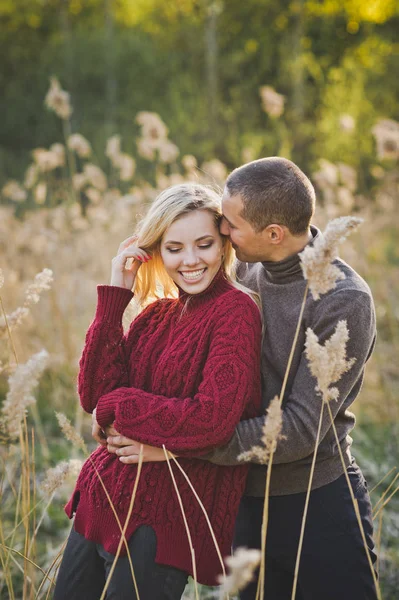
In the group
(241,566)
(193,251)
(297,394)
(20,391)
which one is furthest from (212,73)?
(241,566)

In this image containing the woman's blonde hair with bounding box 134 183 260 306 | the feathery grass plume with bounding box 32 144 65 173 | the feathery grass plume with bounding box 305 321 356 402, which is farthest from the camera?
the feathery grass plume with bounding box 32 144 65 173

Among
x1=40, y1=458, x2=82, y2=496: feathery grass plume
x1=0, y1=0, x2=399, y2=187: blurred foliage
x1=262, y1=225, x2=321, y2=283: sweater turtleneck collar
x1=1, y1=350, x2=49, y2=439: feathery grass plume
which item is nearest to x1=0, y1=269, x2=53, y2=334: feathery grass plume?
x1=1, y1=350, x2=49, y2=439: feathery grass plume

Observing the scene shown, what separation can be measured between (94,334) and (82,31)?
18433 millimetres

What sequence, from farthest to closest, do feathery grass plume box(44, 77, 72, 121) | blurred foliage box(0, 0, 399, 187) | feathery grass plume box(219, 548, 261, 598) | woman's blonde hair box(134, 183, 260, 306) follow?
blurred foliage box(0, 0, 399, 187) < feathery grass plume box(44, 77, 72, 121) < woman's blonde hair box(134, 183, 260, 306) < feathery grass plume box(219, 548, 261, 598)

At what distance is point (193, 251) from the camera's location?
5.97ft

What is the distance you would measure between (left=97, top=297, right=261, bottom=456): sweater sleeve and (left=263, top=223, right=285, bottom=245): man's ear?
0.76 ft

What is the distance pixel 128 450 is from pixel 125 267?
55 centimetres

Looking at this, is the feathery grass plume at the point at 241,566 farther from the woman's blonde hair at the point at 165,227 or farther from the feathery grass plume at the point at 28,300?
the woman's blonde hair at the point at 165,227

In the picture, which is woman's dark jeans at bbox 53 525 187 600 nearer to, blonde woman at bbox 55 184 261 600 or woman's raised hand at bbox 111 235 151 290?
blonde woman at bbox 55 184 261 600

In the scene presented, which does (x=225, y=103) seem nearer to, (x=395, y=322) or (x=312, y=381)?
(x=395, y=322)

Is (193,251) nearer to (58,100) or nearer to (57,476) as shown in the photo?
(57,476)

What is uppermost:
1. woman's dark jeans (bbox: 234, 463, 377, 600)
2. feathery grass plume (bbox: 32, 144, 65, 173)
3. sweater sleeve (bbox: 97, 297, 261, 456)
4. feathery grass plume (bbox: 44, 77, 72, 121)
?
feathery grass plume (bbox: 44, 77, 72, 121)

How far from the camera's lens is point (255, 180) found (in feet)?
5.74

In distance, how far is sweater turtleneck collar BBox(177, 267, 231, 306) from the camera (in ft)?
6.06
